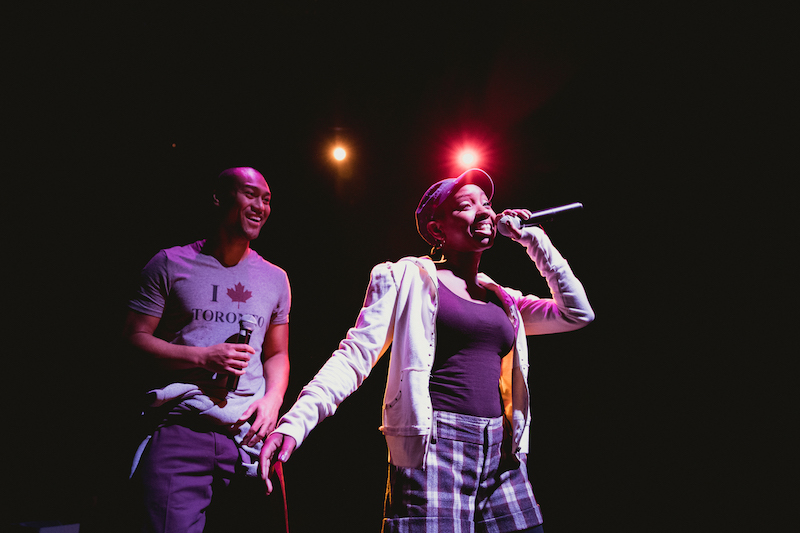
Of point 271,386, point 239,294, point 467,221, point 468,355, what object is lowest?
point 271,386

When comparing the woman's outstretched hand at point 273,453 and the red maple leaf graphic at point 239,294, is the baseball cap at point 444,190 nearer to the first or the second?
the red maple leaf graphic at point 239,294

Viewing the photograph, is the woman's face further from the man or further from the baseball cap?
the man

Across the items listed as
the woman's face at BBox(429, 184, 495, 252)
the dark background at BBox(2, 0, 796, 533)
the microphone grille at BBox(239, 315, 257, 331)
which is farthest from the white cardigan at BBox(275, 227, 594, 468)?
the dark background at BBox(2, 0, 796, 533)

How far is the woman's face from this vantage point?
1821 millimetres

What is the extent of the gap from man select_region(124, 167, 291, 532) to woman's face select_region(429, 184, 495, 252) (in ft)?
2.76

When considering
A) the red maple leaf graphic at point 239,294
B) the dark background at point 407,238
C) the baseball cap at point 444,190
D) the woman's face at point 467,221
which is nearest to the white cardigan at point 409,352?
the woman's face at point 467,221

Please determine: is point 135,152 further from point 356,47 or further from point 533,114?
point 533,114

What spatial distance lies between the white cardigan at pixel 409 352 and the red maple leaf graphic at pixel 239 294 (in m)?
0.58

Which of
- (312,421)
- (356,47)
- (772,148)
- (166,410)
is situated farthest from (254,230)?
(772,148)

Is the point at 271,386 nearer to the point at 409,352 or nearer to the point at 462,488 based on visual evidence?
the point at 409,352

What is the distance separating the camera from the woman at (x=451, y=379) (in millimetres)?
1276

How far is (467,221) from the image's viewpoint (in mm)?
1813

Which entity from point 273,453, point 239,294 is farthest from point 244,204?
point 273,453

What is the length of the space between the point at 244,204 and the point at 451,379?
49.0 inches
